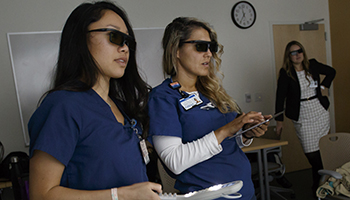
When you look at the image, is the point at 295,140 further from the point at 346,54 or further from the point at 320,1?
the point at 320,1

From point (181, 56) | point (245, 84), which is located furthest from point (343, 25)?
point (181, 56)

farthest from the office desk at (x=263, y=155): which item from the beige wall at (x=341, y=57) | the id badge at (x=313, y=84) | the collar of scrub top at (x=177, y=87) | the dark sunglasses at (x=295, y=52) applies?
the beige wall at (x=341, y=57)

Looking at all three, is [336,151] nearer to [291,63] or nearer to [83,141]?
[291,63]

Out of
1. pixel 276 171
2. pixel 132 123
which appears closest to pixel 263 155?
pixel 276 171

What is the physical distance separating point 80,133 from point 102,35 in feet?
1.21

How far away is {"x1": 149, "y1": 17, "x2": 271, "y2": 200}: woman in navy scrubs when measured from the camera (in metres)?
1.31

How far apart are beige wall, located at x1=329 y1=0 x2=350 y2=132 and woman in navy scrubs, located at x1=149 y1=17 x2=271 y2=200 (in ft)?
14.4

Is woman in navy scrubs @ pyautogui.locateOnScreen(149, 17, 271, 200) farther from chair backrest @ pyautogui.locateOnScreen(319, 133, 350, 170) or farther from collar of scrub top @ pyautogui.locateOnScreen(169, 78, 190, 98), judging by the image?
chair backrest @ pyautogui.locateOnScreen(319, 133, 350, 170)

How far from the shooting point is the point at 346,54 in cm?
504

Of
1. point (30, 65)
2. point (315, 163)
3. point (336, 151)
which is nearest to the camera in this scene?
point (336, 151)

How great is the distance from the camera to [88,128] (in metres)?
0.92

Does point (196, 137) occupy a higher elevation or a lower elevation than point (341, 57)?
lower

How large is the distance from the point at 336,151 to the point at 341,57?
3175 millimetres

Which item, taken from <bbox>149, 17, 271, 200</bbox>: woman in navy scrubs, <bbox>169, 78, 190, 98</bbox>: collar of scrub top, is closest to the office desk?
<bbox>149, 17, 271, 200</bbox>: woman in navy scrubs
